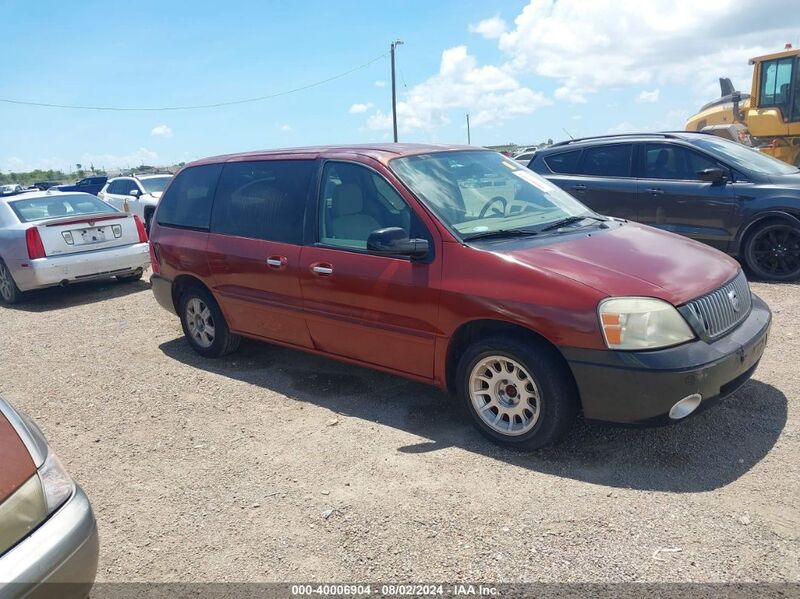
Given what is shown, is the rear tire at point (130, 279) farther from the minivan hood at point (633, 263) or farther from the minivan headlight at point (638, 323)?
the minivan headlight at point (638, 323)

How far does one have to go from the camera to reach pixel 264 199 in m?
5.20

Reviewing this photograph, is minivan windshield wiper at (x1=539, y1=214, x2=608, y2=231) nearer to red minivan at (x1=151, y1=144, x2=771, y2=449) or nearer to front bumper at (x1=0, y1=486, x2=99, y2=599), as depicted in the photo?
red minivan at (x1=151, y1=144, x2=771, y2=449)

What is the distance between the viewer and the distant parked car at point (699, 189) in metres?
7.57

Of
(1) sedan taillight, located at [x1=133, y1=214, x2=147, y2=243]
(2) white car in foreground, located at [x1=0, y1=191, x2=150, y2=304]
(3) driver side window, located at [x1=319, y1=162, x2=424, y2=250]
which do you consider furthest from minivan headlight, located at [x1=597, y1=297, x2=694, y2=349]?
(1) sedan taillight, located at [x1=133, y1=214, x2=147, y2=243]

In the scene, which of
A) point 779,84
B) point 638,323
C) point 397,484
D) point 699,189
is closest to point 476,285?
point 638,323

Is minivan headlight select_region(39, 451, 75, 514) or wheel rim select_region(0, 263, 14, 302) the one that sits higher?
minivan headlight select_region(39, 451, 75, 514)

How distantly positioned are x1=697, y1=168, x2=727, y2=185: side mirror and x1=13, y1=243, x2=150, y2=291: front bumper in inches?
275

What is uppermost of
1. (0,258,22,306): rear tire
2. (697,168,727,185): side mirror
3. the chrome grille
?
(697,168,727,185): side mirror

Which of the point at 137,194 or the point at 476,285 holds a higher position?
the point at 137,194

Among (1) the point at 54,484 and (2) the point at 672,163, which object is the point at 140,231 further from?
(1) the point at 54,484

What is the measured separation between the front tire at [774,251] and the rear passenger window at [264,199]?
5.52m

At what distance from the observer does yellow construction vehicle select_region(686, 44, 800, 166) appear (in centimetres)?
1387

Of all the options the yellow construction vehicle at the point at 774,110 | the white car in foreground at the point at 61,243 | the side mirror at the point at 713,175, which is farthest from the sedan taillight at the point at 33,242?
the yellow construction vehicle at the point at 774,110

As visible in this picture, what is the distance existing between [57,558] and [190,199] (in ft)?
13.5
